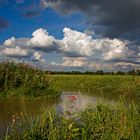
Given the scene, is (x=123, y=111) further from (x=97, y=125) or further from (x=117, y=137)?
(x=117, y=137)

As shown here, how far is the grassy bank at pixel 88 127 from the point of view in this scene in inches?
317

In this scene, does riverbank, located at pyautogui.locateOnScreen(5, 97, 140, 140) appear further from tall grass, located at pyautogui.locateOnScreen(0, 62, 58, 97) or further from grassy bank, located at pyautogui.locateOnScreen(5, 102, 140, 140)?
tall grass, located at pyautogui.locateOnScreen(0, 62, 58, 97)

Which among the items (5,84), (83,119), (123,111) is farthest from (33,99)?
(123,111)

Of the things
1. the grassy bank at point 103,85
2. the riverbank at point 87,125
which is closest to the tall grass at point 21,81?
the grassy bank at point 103,85

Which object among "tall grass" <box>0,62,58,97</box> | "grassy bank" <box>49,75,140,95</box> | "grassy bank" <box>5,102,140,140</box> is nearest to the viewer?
"grassy bank" <box>5,102,140,140</box>

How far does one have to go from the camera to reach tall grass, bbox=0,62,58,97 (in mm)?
21844

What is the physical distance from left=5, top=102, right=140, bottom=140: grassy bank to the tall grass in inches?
472

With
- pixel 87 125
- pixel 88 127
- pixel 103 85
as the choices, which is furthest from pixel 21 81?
pixel 103 85

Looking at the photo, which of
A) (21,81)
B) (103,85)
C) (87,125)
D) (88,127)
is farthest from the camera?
(103,85)

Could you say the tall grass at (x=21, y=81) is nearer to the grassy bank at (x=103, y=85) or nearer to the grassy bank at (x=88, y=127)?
the grassy bank at (x=103, y=85)

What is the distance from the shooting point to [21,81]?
75.3 ft

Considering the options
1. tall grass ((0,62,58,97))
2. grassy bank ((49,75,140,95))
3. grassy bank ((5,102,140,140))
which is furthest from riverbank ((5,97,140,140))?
grassy bank ((49,75,140,95))

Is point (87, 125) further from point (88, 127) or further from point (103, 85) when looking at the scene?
point (103, 85)

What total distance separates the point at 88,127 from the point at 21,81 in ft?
47.3
